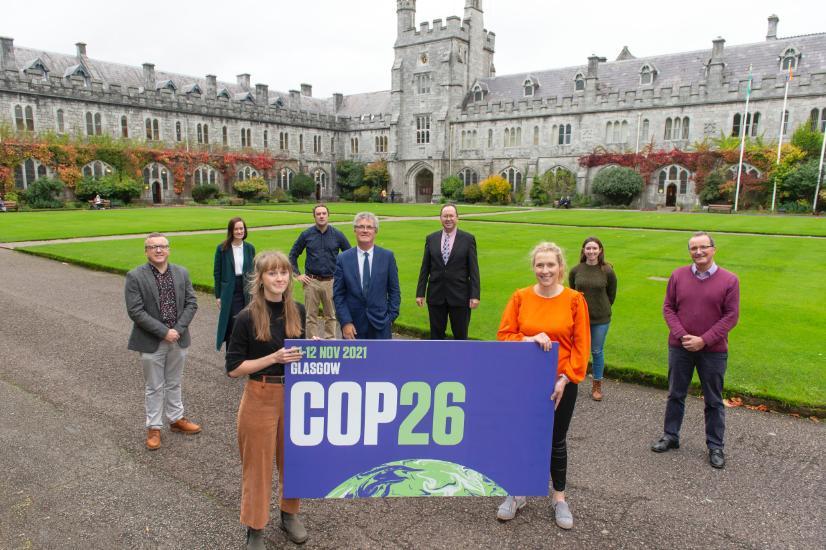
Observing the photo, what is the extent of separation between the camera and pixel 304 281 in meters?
8.05

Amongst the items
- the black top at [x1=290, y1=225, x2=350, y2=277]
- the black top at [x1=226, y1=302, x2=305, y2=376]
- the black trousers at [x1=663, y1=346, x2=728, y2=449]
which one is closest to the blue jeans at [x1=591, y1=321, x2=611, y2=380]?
the black trousers at [x1=663, y1=346, x2=728, y2=449]

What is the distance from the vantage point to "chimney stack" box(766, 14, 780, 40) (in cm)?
4147

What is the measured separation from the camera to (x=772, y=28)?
41.8 m

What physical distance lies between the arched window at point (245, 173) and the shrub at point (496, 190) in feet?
70.7

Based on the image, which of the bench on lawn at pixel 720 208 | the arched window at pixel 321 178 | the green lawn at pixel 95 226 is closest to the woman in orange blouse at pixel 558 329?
the green lawn at pixel 95 226

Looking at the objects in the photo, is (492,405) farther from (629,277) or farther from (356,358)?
(629,277)

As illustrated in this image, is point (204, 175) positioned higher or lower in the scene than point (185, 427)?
higher

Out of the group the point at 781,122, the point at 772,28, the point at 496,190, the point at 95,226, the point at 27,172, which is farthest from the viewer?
the point at 496,190

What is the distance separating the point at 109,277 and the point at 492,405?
39.6 feet

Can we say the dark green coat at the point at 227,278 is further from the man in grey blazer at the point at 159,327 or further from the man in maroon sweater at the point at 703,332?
the man in maroon sweater at the point at 703,332

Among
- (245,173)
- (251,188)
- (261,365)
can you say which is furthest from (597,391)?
(245,173)

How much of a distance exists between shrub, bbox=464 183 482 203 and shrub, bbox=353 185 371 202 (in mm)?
11227

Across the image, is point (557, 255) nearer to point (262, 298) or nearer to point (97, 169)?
point (262, 298)

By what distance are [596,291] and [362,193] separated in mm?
50927
